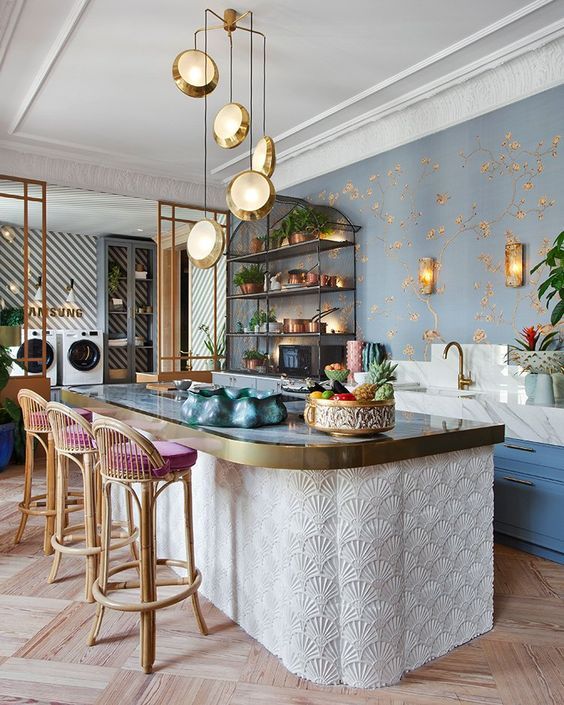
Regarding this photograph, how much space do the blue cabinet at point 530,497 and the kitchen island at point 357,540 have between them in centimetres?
97

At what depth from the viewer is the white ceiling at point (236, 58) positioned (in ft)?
11.0

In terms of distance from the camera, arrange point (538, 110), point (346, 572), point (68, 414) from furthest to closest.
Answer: point (538, 110), point (68, 414), point (346, 572)

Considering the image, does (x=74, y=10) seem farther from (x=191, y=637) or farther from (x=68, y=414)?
(x=191, y=637)

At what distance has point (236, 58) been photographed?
395 centimetres

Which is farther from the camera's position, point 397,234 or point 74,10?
point 397,234

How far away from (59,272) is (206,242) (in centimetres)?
681

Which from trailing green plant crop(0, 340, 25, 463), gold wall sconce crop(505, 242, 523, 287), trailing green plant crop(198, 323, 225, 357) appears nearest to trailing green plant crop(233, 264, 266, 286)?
trailing green plant crop(198, 323, 225, 357)

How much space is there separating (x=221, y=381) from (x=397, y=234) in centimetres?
251

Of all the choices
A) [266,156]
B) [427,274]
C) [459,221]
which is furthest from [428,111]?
[266,156]

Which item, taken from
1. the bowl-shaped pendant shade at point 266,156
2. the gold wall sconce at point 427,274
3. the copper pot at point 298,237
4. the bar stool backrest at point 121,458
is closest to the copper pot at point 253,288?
the copper pot at point 298,237

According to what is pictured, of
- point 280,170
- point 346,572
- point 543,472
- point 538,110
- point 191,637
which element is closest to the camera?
point 346,572

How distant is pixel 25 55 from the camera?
3.90 meters

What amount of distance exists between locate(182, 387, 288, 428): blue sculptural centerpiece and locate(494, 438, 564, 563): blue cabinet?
5.61 ft

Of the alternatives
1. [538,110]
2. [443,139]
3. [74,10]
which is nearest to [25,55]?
[74,10]
